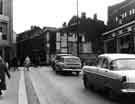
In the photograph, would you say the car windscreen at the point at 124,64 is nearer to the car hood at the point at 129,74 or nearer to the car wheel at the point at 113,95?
the car hood at the point at 129,74

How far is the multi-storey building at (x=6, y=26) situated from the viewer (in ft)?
124

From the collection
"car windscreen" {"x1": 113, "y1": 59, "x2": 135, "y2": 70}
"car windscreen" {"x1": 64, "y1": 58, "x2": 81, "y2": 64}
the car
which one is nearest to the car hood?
"car windscreen" {"x1": 113, "y1": 59, "x2": 135, "y2": 70}

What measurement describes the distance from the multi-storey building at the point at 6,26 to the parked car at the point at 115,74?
28.7m

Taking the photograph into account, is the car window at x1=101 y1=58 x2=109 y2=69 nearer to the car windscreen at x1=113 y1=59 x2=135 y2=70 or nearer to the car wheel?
the car windscreen at x1=113 y1=59 x2=135 y2=70

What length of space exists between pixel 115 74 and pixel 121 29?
29.1 m

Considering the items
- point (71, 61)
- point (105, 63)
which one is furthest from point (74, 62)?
point (105, 63)

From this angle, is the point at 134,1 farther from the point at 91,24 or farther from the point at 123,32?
the point at 91,24

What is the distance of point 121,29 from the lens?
3681 cm

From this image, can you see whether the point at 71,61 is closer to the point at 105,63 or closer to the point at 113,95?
the point at 105,63

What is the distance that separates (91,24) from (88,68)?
4840 cm

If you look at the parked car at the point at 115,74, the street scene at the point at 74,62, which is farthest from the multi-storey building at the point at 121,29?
the parked car at the point at 115,74

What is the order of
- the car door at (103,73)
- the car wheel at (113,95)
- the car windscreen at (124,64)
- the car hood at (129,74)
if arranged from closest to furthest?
1. the car hood at (129,74)
2. the car wheel at (113,95)
3. the car windscreen at (124,64)
4. the car door at (103,73)

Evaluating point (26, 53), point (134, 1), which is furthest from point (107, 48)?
point (26, 53)

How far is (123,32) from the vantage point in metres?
35.5
